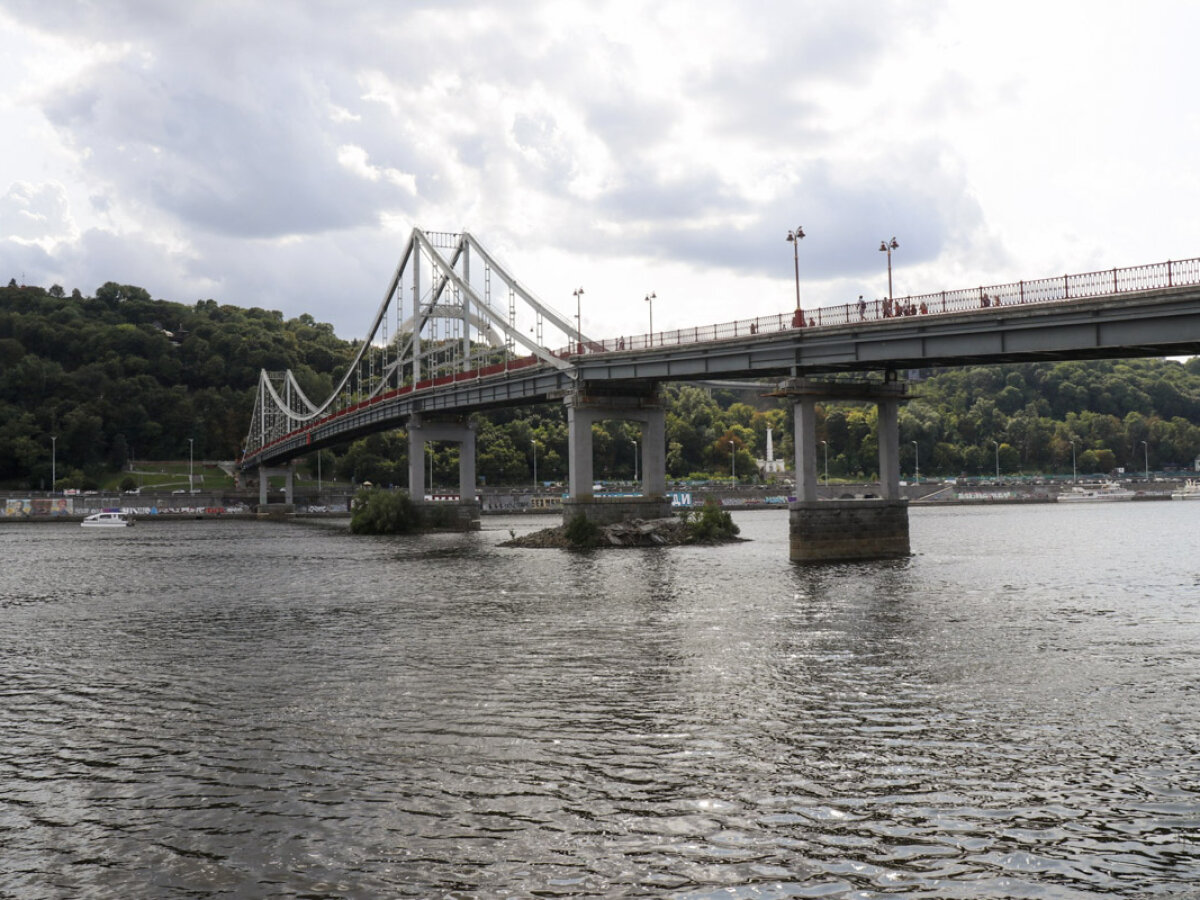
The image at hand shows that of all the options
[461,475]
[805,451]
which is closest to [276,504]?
[461,475]

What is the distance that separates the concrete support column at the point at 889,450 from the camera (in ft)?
190

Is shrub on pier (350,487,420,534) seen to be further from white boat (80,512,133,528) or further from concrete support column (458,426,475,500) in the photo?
white boat (80,512,133,528)

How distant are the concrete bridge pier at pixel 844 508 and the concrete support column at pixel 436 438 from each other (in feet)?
180

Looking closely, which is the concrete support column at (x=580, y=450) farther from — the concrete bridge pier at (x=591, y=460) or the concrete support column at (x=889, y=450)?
the concrete support column at (x=889, y=450)

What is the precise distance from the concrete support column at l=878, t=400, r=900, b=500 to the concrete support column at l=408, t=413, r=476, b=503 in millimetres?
55333

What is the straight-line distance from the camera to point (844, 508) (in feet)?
182

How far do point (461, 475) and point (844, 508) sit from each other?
2156 inches

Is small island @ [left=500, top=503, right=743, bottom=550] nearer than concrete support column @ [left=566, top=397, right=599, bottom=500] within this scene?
Yes

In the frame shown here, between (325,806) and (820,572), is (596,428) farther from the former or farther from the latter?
(325,806)

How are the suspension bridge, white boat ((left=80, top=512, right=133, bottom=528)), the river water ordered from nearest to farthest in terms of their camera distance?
the river water < the suspension bridge < white boat ((left=80, top=512, right=133, bottom=528))

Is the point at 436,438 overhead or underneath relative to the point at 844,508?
overhead

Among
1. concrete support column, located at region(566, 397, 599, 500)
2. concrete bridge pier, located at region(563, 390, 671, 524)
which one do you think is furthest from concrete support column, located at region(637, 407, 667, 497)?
concrete support column, located at region(566, 397, 599, 500)

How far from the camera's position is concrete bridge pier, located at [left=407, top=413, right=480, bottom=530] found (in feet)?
335

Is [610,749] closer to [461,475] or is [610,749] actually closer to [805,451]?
[805,451]
